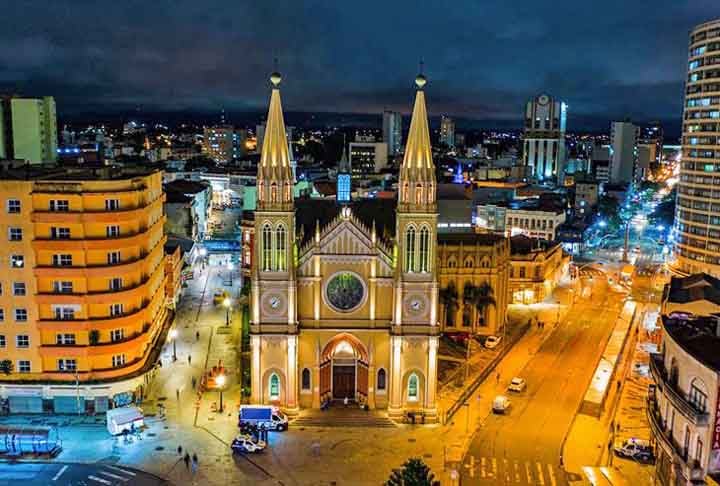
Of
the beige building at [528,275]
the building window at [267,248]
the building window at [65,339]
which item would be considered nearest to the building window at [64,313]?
the building window at [65,339]

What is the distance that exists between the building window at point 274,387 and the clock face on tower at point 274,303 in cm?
584

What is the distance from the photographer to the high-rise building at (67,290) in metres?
64.5

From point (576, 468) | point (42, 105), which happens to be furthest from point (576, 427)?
point (42, 105)

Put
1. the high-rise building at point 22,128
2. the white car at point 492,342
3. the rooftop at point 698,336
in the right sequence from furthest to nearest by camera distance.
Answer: the high-rise building at point 22,128, the white car at point 492,342, the rooftop at point 698,336

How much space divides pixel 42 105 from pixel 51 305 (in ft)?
246

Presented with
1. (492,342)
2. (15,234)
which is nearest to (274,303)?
(15,234)

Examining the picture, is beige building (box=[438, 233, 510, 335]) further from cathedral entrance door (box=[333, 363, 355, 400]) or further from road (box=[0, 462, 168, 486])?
road (box=[0, 462, 168, 486])

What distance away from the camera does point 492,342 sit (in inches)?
3452

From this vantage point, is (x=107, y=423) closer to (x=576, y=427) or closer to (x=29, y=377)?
(x=29, y=377)

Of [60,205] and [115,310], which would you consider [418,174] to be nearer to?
[115,310]

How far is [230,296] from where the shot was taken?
110m

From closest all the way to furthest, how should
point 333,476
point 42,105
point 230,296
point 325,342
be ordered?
point 333,476, point 325,342, point 230,296, point 42,105

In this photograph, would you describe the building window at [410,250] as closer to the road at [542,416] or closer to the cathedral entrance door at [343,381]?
the cathedral entrance door at [343,381]

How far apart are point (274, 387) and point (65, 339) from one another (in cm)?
1889
